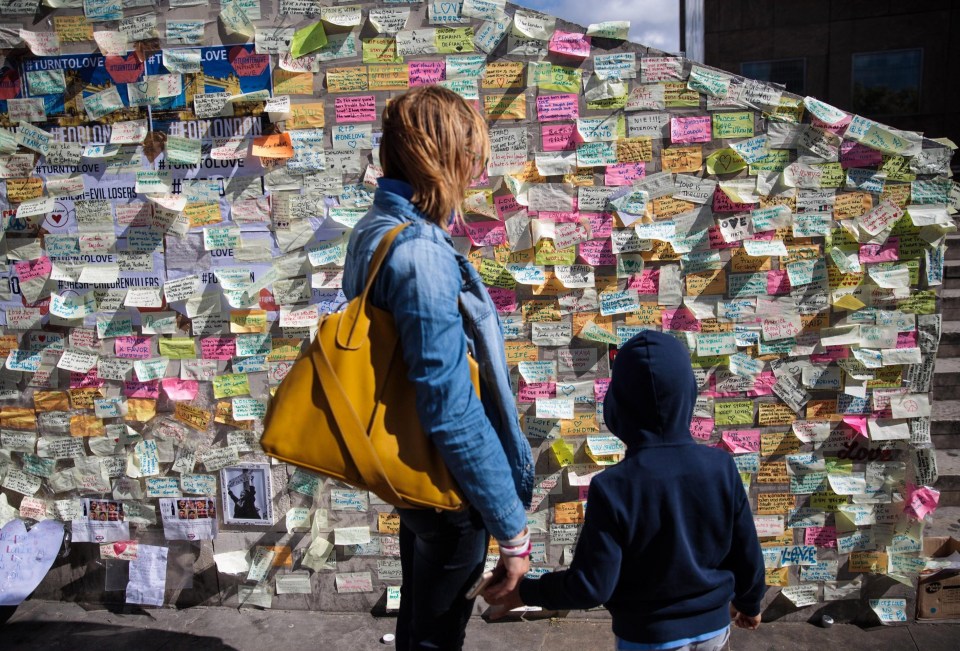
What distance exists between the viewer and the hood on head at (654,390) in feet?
5.62

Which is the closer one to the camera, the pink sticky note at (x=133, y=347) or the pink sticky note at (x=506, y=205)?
the pink sticky note at (x=506, y=205)

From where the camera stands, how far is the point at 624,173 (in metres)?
2.94

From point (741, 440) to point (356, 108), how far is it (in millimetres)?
2315

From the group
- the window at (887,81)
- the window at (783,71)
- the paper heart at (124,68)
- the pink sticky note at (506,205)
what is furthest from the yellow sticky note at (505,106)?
the window at (887,81)

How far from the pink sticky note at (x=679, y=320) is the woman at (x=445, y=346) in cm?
149

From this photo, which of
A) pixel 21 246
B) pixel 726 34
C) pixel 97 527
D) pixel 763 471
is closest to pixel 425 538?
pixel 763 471

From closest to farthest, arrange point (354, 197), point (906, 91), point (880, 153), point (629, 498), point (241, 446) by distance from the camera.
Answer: point (629, 498), point (880, 153), point (354, 197), point (241, 446), point (906, 91)

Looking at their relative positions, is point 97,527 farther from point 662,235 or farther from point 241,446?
point 662,235

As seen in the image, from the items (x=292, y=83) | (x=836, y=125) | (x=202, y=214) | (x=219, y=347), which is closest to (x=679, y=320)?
(x=836, y=125)

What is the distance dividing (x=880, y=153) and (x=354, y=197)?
2292 mm

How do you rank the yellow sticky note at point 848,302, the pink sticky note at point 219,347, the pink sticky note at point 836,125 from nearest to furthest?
the pink sticky note at point 836,125 < the yellow sticky note at point 848,302 < the pink sticky note at point 219,347

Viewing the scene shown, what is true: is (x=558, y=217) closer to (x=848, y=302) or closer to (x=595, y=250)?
(x=595, y=250)

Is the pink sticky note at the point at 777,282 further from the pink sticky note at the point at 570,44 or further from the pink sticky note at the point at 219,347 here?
the pink sticky note at the point at 219,347

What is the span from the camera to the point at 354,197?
303 cm
